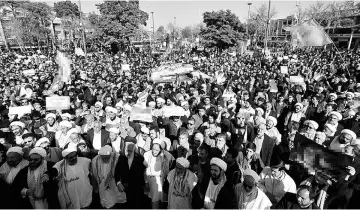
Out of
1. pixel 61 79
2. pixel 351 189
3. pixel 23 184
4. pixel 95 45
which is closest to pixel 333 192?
pixel 351 189

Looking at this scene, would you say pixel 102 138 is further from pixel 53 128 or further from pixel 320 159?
pixel 320 159

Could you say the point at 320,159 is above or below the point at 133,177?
above

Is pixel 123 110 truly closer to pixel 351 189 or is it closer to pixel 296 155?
pixel 296 155

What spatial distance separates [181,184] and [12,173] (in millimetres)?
2345

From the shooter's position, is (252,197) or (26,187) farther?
(26,187)

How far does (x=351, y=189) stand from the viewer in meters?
3.42

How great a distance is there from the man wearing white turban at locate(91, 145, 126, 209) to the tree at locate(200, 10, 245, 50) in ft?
91.8

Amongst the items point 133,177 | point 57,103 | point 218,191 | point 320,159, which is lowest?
point 133,177

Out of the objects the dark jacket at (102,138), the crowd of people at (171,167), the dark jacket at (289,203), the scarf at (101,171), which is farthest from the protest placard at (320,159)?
the dark jacket at (102,138)

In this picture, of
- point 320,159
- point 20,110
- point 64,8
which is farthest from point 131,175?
point 64,8

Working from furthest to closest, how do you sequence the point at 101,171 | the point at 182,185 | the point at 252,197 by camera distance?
the point at 101,171 → the point at 182,185 → the point at 252,197

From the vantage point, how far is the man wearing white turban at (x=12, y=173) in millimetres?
3369

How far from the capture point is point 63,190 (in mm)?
3568

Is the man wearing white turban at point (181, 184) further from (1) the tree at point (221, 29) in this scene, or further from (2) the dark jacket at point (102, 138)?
(1) the tree at point (221, 29)
